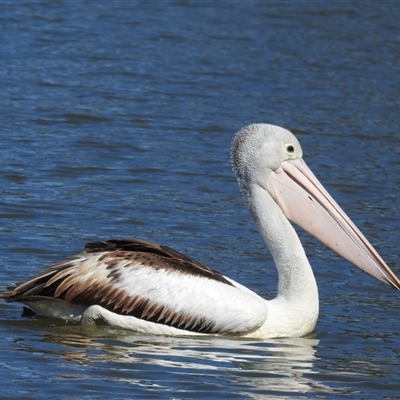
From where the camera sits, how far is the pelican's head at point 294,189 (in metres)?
7.38

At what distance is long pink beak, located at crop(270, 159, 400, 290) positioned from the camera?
24.5 feet

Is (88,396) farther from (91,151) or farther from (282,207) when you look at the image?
(91,151)

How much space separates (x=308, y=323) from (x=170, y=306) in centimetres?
79

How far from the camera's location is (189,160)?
36.6 feet

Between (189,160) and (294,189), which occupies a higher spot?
(294,189)

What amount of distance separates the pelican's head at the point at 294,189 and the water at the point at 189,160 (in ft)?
1.46

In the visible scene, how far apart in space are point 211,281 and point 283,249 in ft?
1.80

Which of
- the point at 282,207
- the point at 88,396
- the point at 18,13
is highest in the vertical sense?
the point at 18,13

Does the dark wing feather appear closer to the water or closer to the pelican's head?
the water

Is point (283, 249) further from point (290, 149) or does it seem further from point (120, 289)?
point (120, 289)

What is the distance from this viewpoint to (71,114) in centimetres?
1236

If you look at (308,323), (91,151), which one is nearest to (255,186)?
(308,323)

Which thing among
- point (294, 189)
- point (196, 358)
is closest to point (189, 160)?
point (294, 189)

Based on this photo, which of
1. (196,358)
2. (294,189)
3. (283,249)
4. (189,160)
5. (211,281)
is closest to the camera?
(196,358)
